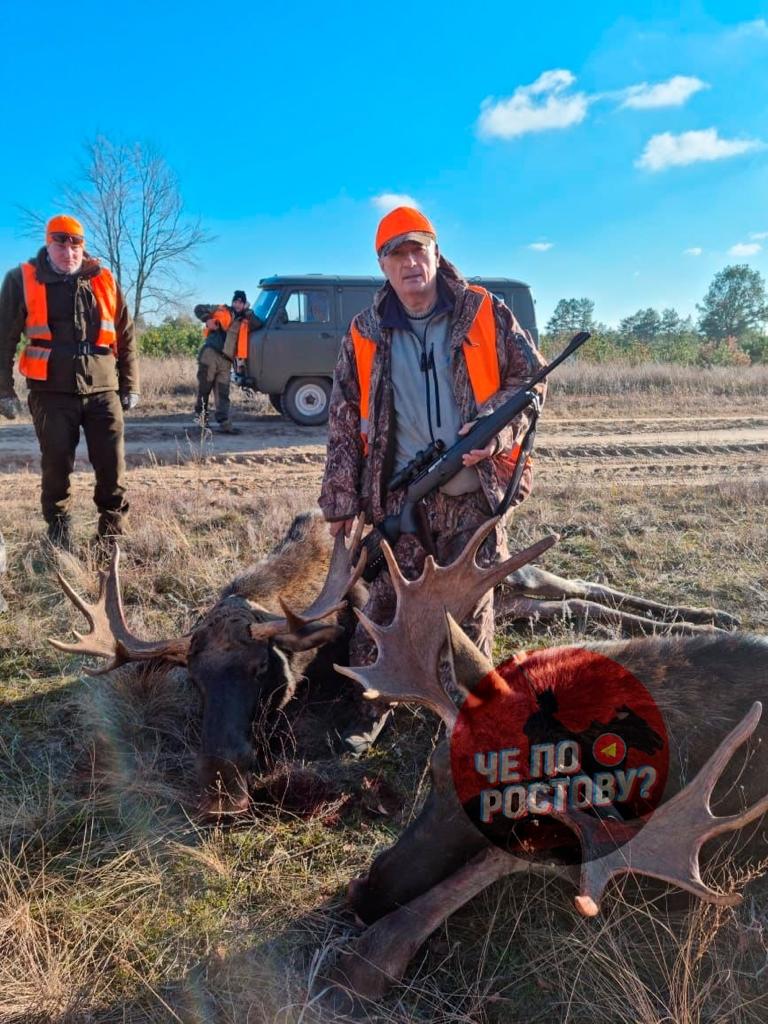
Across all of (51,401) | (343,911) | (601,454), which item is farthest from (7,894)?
(601,454)

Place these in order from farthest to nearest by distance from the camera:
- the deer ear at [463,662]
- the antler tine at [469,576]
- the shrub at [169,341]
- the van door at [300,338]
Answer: the shrub at [169,341] → the van door at [300,338] → the antler tine at [469,576] → the deer ear at [463,662]

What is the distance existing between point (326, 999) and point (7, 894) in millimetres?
1261

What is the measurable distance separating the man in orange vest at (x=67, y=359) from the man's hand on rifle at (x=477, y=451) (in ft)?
12.1

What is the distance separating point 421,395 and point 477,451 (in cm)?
48

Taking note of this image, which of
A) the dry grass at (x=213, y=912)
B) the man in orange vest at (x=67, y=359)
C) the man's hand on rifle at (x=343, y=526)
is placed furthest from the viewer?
the man in orange vest at (x=67, y=359)

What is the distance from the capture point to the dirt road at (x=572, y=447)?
31.8 ft

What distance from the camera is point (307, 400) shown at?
14.4 metres

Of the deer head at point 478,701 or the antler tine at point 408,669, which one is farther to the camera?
the antler tine at point 408,669

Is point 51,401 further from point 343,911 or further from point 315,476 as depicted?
point 343,911

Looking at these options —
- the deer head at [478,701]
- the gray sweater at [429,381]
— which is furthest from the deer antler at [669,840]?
the gray sweater at [429,381]

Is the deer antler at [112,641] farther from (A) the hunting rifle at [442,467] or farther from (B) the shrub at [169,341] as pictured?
(B) the shrub at [169,341]

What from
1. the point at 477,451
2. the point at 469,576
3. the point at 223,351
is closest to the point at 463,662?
the point at 469,576

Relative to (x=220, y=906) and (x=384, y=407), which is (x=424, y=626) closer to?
(x=220, y=906)

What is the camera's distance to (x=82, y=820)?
322 centimetres
